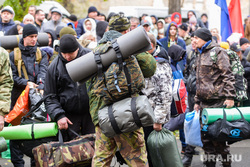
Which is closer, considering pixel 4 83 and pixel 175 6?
pixel 4 83

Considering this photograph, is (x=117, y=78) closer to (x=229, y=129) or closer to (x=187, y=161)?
(x=229, y=129)

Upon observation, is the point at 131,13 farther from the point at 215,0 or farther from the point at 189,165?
the point at 189,165

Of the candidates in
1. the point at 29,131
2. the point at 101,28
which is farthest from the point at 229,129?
the point at 101,28

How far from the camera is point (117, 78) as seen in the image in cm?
435

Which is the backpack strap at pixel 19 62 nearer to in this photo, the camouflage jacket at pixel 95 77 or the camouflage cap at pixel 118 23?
the camouflage jacket at pixel 95 77

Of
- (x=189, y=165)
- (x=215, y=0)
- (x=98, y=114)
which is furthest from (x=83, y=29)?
(x=98, y=114)

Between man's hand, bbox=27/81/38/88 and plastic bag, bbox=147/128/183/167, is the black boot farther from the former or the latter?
man's hand, bbox=27/81/38/88

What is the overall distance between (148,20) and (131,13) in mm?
5983

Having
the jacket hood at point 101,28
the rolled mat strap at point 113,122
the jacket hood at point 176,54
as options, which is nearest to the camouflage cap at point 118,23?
the rolled mat strap at point 113,122

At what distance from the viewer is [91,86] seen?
4887 millimetres

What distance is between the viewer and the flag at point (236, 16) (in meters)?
11.8

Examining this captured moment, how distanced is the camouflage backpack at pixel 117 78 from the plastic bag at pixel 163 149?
1.11 meters

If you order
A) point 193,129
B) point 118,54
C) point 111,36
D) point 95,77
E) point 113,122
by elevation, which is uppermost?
point 111,36

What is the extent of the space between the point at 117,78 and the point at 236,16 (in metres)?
8.37
